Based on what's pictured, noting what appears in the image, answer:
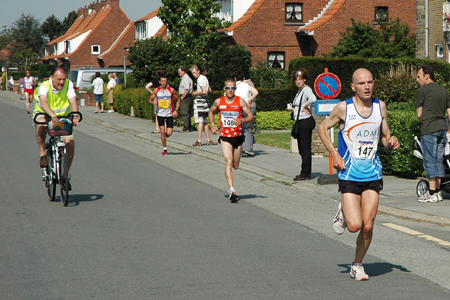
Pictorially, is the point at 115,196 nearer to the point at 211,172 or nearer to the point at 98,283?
the point at 211,172

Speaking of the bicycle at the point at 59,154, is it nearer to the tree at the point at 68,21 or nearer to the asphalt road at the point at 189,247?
the asphalt road at the point at 189,247

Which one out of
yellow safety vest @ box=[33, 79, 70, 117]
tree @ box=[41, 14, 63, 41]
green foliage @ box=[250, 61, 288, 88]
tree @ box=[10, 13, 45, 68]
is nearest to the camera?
yellow safety vest @ box=[33, 79, 70, 117]

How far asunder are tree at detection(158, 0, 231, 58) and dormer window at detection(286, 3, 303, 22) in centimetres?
446

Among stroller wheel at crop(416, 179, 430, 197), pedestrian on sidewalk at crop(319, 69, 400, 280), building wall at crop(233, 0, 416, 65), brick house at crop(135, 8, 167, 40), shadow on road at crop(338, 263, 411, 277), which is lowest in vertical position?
shadow on road at crop(338, 263, 411, 277)

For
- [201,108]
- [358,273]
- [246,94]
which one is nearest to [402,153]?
[246,94]

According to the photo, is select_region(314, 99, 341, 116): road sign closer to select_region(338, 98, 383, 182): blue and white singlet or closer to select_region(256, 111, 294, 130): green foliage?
select_region(338, 98, 383, 182): blue and white singlet

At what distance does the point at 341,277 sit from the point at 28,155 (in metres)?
11.5

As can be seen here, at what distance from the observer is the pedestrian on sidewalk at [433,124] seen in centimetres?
956

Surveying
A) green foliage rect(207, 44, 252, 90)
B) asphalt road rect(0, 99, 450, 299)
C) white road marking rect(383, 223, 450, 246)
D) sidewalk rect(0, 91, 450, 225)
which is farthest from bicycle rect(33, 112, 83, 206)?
green foliage rect(207, 44, 252, 90)

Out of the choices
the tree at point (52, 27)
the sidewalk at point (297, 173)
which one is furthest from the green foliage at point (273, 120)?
the tree at point (52, 27)

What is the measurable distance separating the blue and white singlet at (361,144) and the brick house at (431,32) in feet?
91.6

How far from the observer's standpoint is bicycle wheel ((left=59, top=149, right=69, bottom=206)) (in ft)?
30.1

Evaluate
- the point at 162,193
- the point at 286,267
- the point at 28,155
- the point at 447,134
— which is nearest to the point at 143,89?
the point at 28,155

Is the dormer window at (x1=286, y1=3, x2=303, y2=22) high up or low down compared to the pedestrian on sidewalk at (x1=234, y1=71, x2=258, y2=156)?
up
